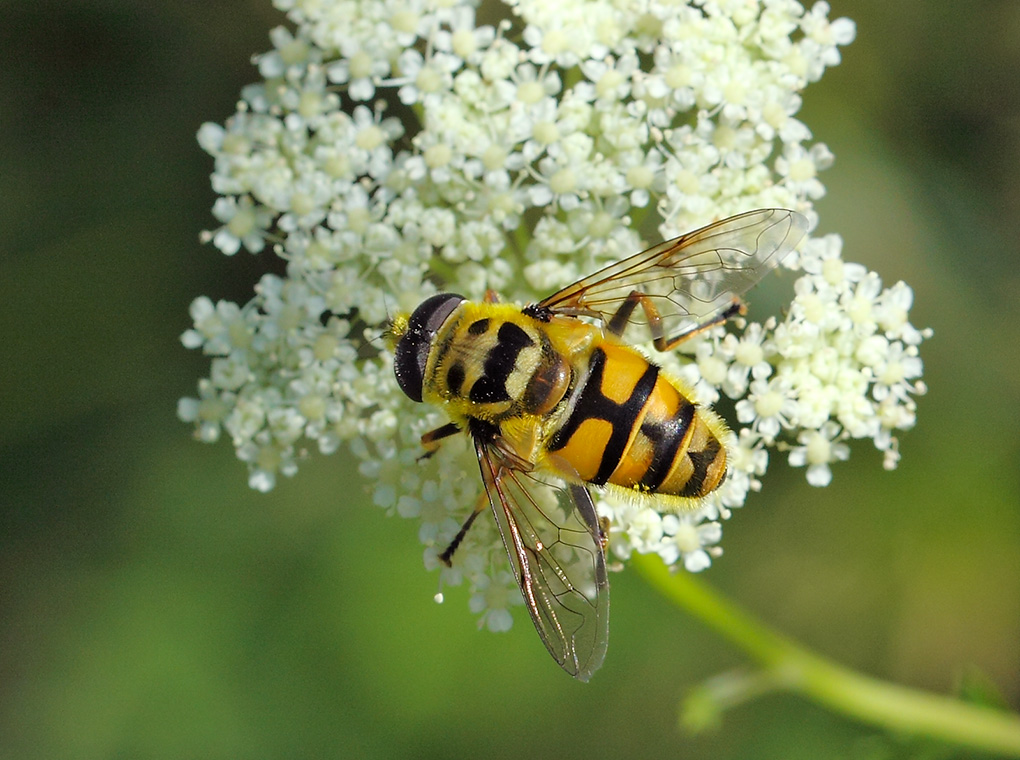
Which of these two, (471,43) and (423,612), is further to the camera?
(423,612)

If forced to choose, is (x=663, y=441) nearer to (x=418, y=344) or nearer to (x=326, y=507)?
(x=418, y=344)

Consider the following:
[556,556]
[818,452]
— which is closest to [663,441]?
[556,556]

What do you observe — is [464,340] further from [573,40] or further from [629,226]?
[573,40]

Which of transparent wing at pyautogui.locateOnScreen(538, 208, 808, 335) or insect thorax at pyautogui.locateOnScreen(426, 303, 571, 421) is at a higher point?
transparent wing at pyautogui.locateOnScreen(538, 208, 808, 335)

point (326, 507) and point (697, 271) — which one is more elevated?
point (697, 271)

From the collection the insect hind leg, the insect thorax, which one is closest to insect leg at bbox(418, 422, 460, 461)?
the insect thorax

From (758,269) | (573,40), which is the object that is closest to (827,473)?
(758,269)

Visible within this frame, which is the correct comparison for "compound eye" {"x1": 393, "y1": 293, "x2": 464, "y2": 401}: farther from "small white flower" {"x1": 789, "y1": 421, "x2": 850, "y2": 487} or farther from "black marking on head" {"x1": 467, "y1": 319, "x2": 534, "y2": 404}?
"small white flower" {"x1": 789, "y1": 421, "x2": 850, "y2": 487}
